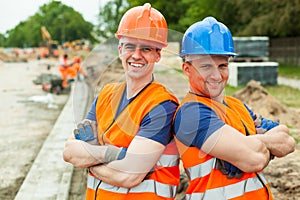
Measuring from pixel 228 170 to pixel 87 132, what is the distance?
76 centimetres

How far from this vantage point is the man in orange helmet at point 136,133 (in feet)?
7.21

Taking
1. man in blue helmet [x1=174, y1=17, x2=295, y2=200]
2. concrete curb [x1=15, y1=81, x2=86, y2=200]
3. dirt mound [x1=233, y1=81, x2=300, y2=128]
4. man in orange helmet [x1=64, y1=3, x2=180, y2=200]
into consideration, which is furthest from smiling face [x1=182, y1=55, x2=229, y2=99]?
dirt mound [x1=233, y1=81, x2=300, y2=128]

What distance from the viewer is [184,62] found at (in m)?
2.34

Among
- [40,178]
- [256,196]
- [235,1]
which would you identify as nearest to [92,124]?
[256,196]

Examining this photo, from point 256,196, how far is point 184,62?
784 millimetres

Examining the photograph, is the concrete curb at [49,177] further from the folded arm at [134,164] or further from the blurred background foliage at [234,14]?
the blurred background foliage at [234,14]

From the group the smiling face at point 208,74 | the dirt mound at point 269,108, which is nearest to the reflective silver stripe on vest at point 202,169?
the smiling face at point 208,74

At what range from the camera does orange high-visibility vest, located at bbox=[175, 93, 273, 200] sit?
7.20ft

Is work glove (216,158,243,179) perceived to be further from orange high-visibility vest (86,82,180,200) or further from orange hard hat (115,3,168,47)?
orange hard hat (115,3,168,47)

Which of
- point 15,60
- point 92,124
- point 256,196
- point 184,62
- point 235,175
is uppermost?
point 184,62

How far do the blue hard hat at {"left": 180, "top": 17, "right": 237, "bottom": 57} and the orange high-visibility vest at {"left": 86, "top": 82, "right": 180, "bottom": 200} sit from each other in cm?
27

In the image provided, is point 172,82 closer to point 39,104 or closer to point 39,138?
point 39,138

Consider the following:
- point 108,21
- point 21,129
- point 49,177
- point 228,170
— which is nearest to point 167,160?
point 228,170

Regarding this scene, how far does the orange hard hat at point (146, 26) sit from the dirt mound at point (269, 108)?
6559mm
